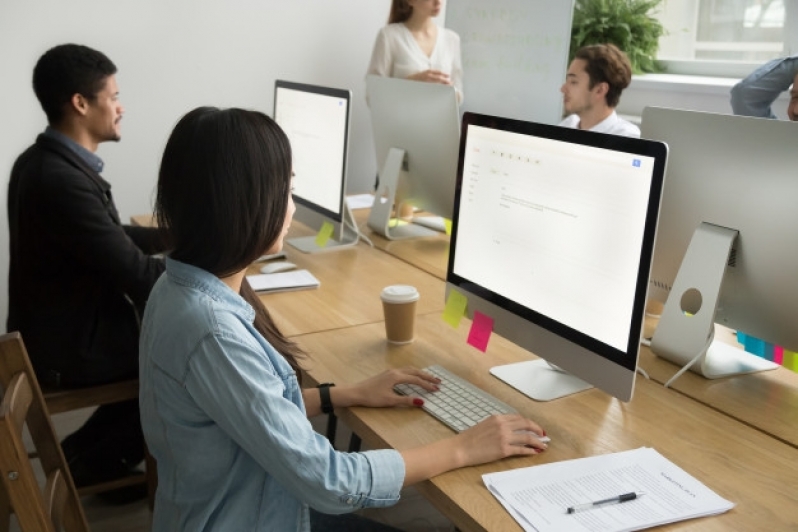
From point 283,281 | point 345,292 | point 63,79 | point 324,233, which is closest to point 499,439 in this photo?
point 345,292

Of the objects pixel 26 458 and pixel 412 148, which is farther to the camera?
pixel 412 148

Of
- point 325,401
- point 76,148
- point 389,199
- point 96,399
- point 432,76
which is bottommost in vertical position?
point 96,399

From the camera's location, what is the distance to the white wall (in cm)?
312

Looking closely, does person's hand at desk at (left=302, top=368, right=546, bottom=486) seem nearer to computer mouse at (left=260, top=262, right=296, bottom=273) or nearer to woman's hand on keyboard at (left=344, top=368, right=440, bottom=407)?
woman's hand on keyboard at (left=344, top=368, right=440, bottom=407)

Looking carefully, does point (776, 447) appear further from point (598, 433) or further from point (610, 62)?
point (610, 62)

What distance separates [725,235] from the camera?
59.4 inches

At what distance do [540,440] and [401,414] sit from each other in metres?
0.25

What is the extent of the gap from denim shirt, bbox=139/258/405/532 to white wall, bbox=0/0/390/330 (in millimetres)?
2406

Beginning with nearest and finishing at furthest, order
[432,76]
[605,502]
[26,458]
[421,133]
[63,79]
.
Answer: [26,458], [605,502], [63,79], [421,133], [432,76]

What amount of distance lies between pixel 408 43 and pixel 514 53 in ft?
1.77

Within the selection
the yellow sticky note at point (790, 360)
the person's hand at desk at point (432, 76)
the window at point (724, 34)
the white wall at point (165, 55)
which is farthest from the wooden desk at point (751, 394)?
the white wall at point (165, 55)

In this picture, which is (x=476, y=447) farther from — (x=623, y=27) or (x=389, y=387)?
(x=623, y=27)

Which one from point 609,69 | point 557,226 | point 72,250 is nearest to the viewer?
point 557,226

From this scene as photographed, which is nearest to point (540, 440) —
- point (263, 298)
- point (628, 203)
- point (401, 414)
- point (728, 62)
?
point (401, 414)
